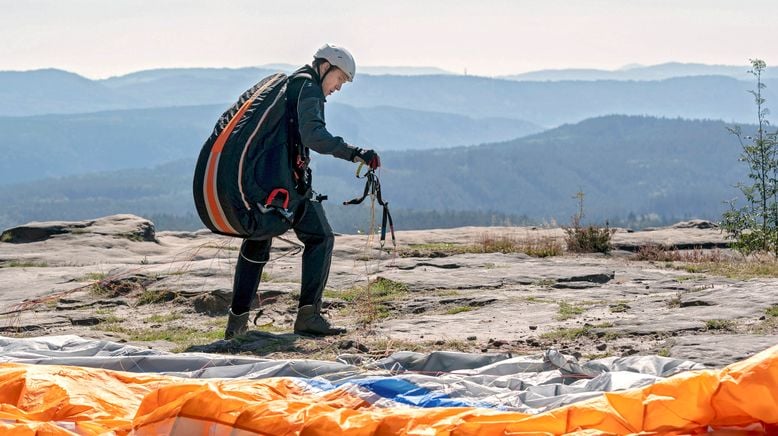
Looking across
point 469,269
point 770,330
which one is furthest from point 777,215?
point 770,330

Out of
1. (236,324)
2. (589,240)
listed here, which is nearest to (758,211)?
(589,240)

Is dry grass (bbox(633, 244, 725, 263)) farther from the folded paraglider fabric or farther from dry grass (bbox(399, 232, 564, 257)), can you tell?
the folded paraglider fabric

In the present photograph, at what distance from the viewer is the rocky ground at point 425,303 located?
815 centimetres

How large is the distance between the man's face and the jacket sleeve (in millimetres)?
286

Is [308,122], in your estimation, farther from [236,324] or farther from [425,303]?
[425,303]

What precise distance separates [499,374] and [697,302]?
11.7 ft

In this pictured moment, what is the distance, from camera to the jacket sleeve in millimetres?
8062

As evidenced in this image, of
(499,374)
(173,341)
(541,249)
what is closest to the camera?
(499,374)

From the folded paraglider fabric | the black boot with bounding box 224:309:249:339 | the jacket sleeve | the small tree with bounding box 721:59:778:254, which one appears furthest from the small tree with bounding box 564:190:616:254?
the folded paraglider fabric

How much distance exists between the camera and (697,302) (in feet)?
30.8

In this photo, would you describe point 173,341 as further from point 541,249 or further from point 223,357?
point 541,249

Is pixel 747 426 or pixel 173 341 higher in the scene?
pixel 747 426

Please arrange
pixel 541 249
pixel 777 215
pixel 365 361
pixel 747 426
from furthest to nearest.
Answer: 1. pixel 777 215
2. pixel 541 249
3. pixel 365 361
4. pixel 747 426

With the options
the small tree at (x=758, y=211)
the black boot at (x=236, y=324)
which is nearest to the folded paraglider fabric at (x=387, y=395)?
the black boot at (x=236, y=324)
